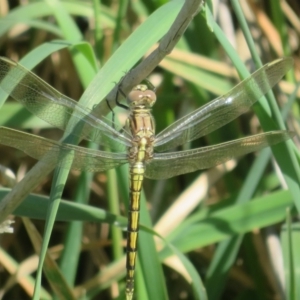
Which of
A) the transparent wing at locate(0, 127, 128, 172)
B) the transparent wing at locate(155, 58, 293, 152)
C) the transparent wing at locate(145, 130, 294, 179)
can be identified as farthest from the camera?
the transparent wing at locate(145, 130, 294, 179)

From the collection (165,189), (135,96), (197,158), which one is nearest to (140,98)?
(135,96)

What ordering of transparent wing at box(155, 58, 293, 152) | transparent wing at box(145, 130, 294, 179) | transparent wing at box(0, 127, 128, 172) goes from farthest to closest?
transparent wing at box(145, 130, 294, 179) < transparent wing at box(155, 58, 293, 152) < transparent wing at box(0, 127, 128, 172)

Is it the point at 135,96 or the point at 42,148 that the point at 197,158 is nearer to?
the point at 135,96

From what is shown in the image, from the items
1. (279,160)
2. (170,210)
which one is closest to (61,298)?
(170,210)

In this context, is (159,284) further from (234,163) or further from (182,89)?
(182,89)

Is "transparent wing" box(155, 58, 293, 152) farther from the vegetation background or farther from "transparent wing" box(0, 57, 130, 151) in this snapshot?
"transparent wing" box(0, 57, 130, 151)

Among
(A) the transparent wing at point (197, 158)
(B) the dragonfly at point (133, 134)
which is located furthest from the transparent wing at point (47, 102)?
(A) the transparent wing at point (197, 158)

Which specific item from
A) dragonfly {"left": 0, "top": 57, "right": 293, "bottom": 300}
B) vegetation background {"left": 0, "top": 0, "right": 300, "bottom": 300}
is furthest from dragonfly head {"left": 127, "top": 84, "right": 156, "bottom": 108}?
vegetation background {"left": 0, "top": 0, "right": 300, "bottom": 300}

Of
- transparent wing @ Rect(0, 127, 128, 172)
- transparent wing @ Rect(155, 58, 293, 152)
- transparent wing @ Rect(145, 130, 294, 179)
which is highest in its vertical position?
transparent wing @ Rect(155, 58, 293, 152)
